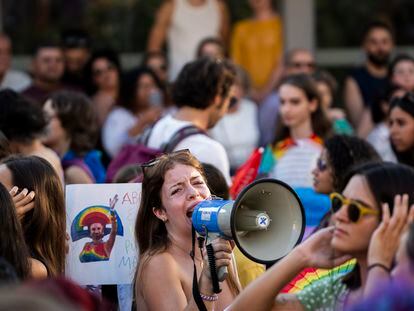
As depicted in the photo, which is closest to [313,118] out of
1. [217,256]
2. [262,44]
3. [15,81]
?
[262,44]

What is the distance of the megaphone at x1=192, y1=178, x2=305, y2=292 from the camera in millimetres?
3904

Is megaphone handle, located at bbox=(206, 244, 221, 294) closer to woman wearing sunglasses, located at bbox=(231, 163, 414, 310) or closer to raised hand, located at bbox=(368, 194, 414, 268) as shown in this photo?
woman wearing sunglasses, located at bbox=(231, 163, 414, 310)

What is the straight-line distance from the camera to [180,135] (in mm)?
5887

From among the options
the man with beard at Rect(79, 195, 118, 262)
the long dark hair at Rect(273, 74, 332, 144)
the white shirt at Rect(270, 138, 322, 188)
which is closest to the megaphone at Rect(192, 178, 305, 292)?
the man with beard at Rect(79, 195, 118, 262)

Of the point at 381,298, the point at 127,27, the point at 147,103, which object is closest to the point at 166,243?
the point at 381,298

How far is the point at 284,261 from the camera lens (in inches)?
141

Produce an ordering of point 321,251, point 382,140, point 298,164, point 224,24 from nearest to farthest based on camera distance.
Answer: point 321,251 < point 298,164 < point 382,140 < point 224,24

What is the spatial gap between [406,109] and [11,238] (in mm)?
3700

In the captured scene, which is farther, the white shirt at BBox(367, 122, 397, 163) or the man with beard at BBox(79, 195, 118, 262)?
the white shirt at BBox(367, 122, 397, 163)

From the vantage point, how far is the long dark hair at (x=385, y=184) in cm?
339

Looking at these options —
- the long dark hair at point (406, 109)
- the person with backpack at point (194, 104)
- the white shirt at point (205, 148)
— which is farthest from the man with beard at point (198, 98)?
the long dark hair at point (406, 109)

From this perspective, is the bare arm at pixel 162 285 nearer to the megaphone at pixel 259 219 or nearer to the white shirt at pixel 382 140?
the megaphone at pixel 259 219

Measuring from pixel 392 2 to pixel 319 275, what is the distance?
22.9 feet

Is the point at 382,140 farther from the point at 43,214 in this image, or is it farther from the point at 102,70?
the point at 43,214
